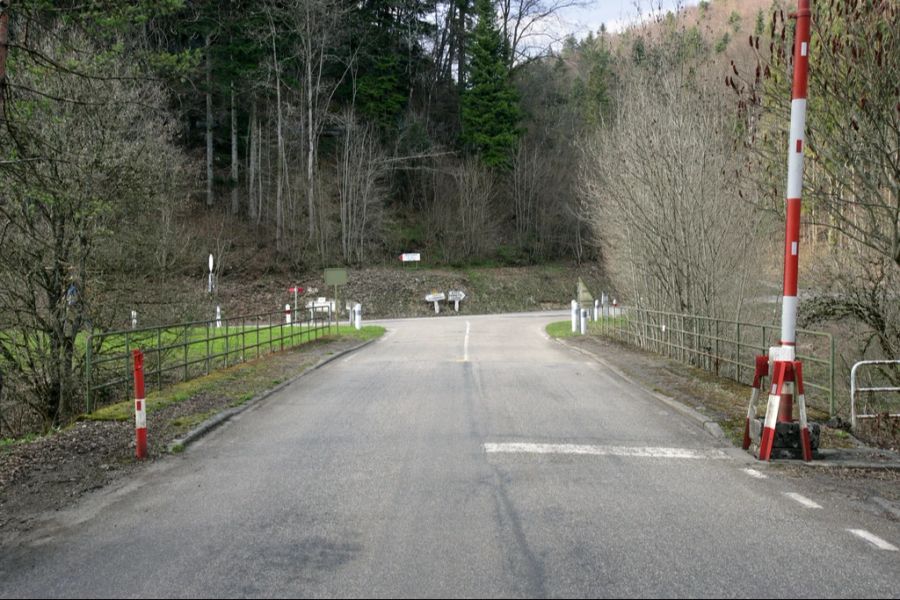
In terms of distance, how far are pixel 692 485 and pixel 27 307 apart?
36.8ft

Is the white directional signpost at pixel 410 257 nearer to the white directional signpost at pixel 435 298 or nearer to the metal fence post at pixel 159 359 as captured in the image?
the white directional signpost at pixel 435 298

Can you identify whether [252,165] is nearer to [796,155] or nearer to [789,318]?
[796,155]

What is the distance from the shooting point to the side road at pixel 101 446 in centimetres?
657

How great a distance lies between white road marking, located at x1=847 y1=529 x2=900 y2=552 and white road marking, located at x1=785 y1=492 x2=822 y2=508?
671 millimetres

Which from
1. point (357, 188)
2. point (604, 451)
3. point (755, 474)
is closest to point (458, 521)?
point (604, 451)

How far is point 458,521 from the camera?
554cm

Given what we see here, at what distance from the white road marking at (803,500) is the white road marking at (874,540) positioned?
2.20 feet

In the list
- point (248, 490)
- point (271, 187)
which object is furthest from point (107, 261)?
point (271, 187)

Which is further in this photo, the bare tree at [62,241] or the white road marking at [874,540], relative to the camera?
the bare tree at [62,241]

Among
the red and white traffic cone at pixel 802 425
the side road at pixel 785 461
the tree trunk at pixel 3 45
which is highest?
the tree trunk at pixel 3 45

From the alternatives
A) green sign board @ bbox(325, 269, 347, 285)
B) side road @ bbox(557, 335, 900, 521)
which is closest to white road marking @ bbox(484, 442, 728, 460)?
side road @ bbox(557, 335, 900, 521)

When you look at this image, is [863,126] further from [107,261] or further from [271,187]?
[271,187]

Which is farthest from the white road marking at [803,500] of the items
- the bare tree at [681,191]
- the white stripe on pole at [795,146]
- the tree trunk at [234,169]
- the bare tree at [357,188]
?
the tree trunk at [234,169]

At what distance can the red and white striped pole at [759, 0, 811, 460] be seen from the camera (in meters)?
7.91
